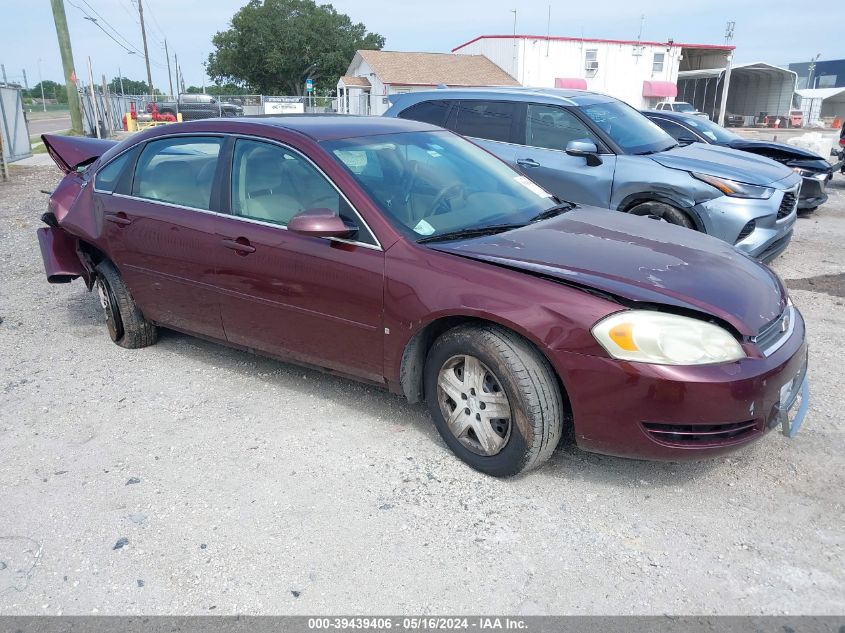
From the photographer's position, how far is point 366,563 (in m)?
2.72

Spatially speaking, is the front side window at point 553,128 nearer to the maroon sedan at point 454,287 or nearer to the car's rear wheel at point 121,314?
the maroon sedan at point 454,287

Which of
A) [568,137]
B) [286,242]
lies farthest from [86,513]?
[568,137]

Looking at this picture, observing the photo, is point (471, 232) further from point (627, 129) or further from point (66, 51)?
point (66, 51)

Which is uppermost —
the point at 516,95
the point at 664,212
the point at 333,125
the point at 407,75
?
the point at 407,75

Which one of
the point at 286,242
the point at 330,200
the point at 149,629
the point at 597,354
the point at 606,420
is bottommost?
the point at 149,629

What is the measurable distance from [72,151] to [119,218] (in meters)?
1.60

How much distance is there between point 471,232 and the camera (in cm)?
351

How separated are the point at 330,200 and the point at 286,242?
1.13 feet

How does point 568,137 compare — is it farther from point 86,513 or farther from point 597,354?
point 86,513

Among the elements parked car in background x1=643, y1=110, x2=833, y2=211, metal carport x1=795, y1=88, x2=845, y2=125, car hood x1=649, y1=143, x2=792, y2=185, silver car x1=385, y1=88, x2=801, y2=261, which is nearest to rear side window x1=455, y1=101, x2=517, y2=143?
silver car x1=385, y1=88, x2=801, y2=261

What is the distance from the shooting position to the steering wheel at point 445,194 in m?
3.65

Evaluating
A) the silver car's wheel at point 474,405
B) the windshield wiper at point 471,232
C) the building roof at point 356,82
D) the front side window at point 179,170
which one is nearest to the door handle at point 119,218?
the front side window at point 179,170

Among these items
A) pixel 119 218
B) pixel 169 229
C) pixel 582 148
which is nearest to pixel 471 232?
pixel 169 229

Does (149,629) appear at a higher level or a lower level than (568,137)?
lower
